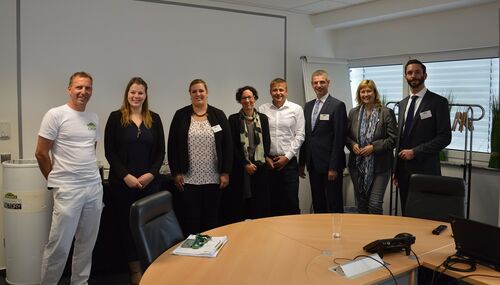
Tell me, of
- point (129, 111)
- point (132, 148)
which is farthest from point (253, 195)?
point (129, 111)

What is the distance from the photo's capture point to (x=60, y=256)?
304 centimetres

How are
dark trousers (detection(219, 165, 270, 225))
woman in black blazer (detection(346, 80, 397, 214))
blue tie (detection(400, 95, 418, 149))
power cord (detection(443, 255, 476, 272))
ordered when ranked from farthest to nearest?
dark trousers (detection(219, 165, 270, 225)), woman in black blazer (detection(346, 80, 397, 214)), blue tie (detection(400, 95, 418, 149)), power cord (detection(443, 255, 476, 272))

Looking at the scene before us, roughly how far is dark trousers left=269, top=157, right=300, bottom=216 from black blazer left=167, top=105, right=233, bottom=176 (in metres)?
0.67

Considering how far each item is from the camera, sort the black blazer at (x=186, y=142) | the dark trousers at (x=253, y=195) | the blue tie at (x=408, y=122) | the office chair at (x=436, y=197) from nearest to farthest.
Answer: the office chair at (x=436, y=197) → the black blazer at (x=186, y=142) → the blue tie at (x=408, y=122) → the dark trousers at (x=253, y=195)

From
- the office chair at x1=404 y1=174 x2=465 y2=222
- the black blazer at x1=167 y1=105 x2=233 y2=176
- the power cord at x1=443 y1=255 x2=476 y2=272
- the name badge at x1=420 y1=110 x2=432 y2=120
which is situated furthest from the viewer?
the name badge at x1=420 y1=110 x2=432 y2=120

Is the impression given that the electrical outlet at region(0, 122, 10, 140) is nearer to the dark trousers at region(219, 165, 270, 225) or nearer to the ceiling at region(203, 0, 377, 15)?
the dark trousers at region(219, 165, 270, 225)

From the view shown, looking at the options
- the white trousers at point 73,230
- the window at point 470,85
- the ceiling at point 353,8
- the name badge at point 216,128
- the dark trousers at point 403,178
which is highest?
the ceiling at point 353,8

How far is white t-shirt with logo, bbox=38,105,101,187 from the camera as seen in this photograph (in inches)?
115

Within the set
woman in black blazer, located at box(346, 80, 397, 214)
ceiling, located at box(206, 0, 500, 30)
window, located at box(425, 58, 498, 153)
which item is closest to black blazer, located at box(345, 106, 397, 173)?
woman in black blazer, located at box(346, 80, 397, 214)

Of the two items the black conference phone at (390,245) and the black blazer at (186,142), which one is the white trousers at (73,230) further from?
the black conference phone at (390,245)

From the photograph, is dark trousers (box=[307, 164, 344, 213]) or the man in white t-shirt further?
dark trousers (box=[307, 164, 344, 213])

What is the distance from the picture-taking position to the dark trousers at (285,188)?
4078 mm

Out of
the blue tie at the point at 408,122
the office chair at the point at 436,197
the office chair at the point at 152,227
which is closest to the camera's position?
the office chair at the point at 152,227

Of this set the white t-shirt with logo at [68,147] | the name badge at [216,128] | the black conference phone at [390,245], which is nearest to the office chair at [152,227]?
the white t-shirt with logo at [68,147]
